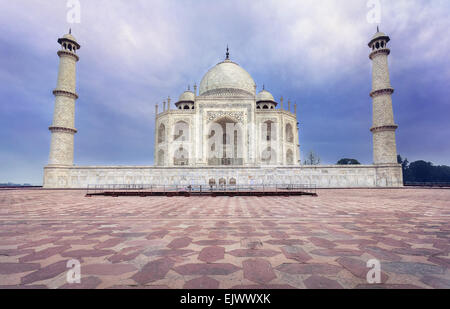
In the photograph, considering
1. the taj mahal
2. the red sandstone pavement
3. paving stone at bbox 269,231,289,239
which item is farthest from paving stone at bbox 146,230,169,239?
the taj mahal

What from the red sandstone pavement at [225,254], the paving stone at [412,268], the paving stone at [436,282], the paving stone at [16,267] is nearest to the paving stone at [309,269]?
the red sandstone pavement at [225,254]

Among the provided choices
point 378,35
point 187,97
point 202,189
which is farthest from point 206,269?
point 187,97

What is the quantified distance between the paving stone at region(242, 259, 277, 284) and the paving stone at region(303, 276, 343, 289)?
224 mm

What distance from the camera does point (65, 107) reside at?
803 inches

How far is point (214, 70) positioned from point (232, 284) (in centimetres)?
3381

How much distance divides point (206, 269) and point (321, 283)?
79cm

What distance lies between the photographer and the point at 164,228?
3.29m

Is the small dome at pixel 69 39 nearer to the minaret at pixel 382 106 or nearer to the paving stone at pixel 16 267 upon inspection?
the paving stone at pixel 16 267

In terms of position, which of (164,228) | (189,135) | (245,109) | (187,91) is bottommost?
(164,228)

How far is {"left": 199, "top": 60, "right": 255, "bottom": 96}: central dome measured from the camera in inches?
1209

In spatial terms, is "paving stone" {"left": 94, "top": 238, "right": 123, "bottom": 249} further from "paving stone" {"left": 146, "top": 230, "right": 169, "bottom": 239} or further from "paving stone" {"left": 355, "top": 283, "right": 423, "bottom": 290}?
"paving stone" {"left": 355, "top": 283, "right": 423, "bottom": 290}

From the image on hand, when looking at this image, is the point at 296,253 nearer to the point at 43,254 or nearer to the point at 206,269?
the point at 206,269
